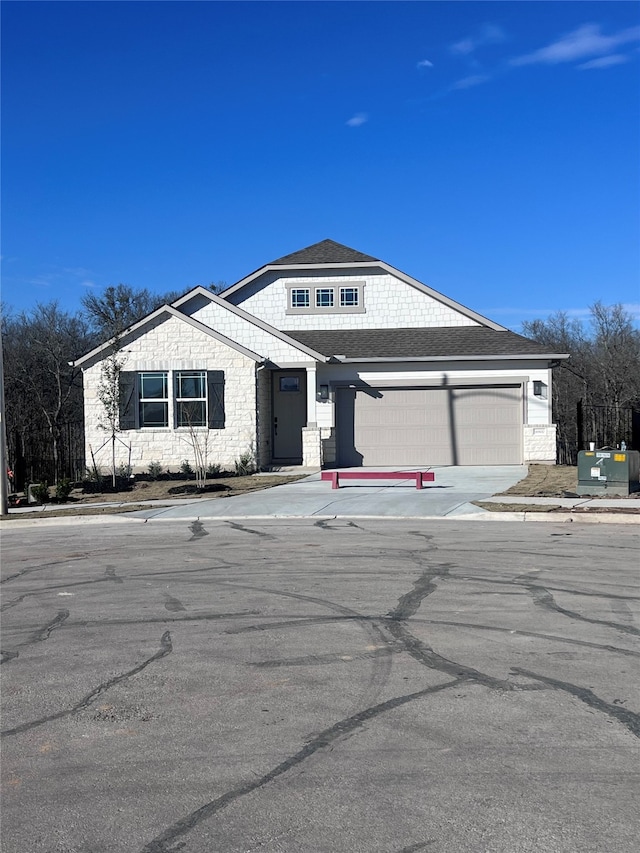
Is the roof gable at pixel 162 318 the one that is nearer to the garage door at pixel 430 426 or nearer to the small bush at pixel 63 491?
the garage door at pixel 430 426

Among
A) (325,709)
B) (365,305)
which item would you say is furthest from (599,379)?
(325,709)

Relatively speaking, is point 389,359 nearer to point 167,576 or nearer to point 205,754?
point 167,576

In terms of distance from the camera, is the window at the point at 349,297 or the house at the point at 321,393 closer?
the house at the point at 321,393

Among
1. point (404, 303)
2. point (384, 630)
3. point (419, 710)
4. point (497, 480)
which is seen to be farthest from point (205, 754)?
point (404, 303)

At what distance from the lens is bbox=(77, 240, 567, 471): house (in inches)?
985

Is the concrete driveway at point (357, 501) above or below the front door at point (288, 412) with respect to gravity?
below

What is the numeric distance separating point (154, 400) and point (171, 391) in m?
0.63

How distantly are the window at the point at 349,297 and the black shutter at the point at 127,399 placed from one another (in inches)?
320

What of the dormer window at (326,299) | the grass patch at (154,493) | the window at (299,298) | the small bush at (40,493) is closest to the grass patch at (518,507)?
the grass patch at (154,493)

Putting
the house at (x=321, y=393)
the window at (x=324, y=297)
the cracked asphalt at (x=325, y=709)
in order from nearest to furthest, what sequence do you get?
the cracked asphalt at (x=325, y=709), the house at (x=321, y=393), the window at (x=324, y=297)

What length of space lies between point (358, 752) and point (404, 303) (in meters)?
25.1

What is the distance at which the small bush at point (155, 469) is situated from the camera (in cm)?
2455

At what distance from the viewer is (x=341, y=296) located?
29.4 meters

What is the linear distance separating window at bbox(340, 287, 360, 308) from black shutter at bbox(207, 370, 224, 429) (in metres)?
6.35
